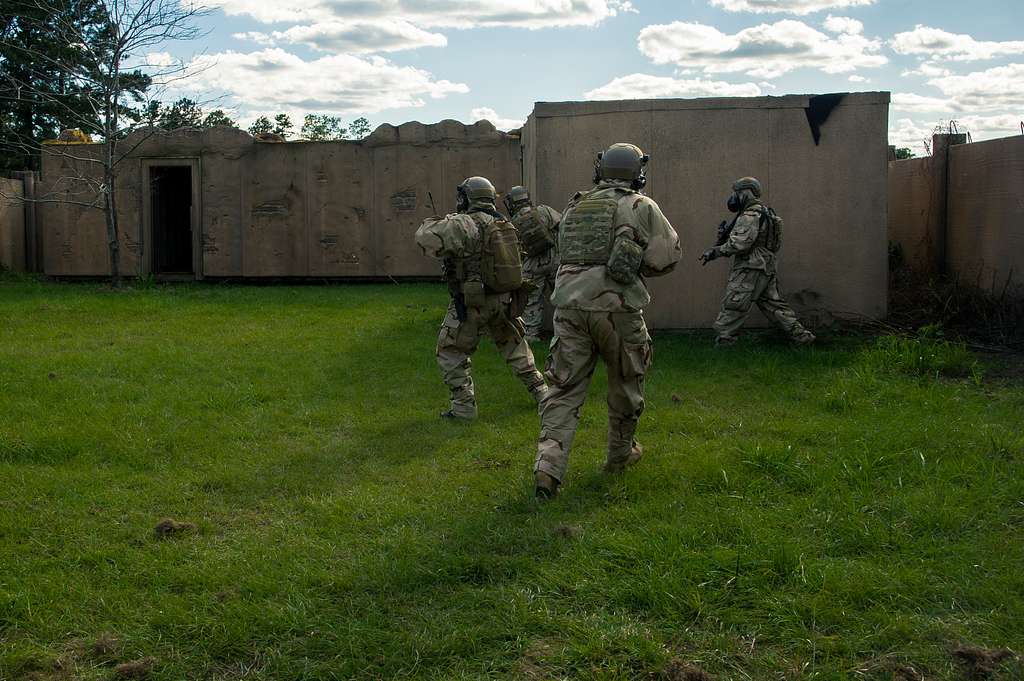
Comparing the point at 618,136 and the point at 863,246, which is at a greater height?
the point at 618,136

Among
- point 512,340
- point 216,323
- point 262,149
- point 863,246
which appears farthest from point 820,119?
point 262,149

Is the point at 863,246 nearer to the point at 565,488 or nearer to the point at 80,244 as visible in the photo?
the point at 565,488

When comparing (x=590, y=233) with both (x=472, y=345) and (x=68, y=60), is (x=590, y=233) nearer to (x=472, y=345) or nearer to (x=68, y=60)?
(x=472, y=345)

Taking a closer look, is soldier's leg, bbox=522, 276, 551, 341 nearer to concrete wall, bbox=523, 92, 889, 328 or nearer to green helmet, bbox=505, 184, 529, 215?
concrete wall, bbox=523, 92, 889, 328

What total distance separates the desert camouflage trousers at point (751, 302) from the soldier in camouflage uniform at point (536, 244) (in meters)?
1.78

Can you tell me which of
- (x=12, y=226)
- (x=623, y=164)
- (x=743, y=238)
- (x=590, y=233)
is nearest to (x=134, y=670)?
(x=590, y=233)

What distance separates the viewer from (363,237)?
56.8 feet

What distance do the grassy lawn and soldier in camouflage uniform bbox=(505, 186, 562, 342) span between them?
1.65 meters

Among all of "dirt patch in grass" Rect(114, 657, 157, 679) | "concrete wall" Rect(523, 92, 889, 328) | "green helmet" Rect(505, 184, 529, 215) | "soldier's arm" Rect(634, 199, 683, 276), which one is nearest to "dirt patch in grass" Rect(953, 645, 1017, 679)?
"soldier's arm" Rect(634, 199, 683, 276)

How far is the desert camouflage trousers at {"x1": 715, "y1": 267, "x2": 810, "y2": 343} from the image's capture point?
9891 mm

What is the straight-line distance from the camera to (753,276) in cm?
991

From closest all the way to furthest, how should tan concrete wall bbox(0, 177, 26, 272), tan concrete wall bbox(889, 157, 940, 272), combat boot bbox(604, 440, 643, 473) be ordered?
combat boot bbox(604, 440, 643, 473)
tan concrete wall bbox(889, 157, 940, 272)
tan concrete wall bbox(0, 177, 26, 272)

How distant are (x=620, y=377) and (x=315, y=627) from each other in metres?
2.35

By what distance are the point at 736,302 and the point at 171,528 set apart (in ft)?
21.4
